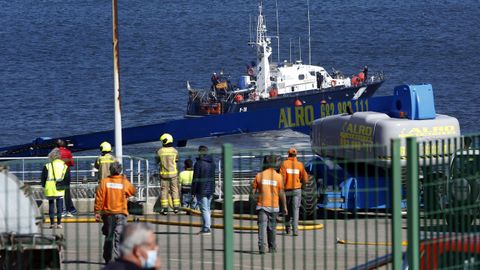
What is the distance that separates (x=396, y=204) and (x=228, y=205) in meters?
1.36

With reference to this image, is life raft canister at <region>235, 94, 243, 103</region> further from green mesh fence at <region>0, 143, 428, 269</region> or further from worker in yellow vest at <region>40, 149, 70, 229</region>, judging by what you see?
worker in yellow vest at <region>40, 149, 70, 229</region>

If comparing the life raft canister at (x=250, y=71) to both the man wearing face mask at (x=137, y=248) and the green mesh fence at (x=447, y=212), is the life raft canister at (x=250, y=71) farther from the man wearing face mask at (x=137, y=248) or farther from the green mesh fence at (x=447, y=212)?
the man wearing face mask at (x=137, y=248)

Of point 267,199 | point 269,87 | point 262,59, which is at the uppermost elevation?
point 262,59

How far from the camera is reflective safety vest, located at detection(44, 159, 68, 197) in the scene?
2168 centimetres

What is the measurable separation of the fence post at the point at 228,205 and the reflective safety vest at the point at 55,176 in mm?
9930

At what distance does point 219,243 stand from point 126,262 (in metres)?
11.4

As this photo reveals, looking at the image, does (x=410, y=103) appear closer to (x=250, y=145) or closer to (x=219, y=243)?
(x=219, y=243)

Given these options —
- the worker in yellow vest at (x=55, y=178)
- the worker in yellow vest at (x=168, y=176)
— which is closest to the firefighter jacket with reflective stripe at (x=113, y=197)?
the worker in yellow vest at (x=55, y=178)

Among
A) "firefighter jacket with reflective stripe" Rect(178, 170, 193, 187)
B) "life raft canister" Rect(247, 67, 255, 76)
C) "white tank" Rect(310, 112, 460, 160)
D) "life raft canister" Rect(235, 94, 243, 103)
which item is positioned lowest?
"firefighter jacket with reflective stripe" Rect(178, 170, 193, 187)

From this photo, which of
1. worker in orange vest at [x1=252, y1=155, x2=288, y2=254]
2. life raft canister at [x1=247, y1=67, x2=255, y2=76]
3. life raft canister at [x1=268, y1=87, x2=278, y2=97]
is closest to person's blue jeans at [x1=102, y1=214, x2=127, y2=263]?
worker in orange vest at [x1=252, y1=155, x2=288, y2=254]

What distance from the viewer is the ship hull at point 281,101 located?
216 ft

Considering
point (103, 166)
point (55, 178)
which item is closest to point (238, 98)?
point (103, 166)

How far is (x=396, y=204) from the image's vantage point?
1205cm

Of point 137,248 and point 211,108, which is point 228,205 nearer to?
point 137,248
